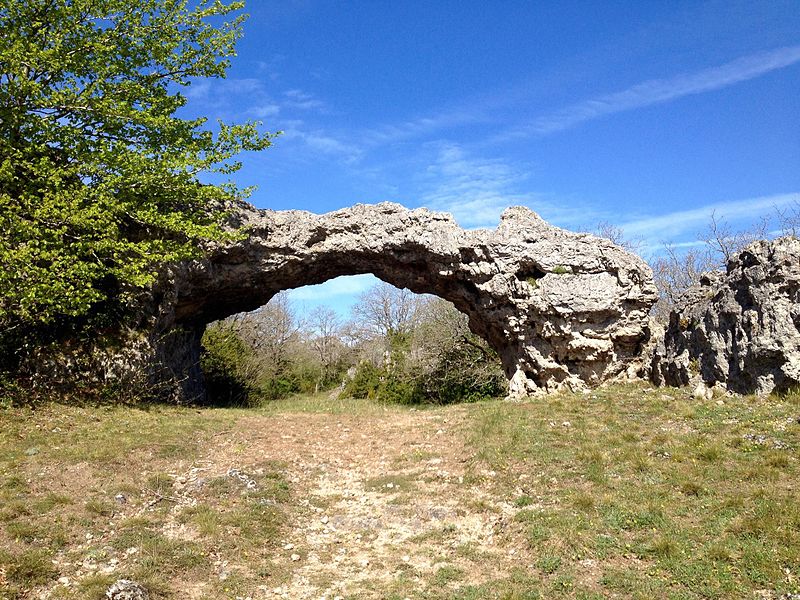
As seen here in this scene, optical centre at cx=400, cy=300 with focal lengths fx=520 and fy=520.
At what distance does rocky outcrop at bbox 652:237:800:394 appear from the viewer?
42.2 ft

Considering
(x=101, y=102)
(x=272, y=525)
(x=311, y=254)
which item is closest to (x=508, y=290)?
(x=311, y=254)

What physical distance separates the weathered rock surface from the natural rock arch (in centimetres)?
4

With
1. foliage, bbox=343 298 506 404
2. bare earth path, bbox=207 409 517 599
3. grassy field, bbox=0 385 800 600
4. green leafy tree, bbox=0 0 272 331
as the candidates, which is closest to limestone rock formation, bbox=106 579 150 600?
grassy field, bbox=0 385 800 600

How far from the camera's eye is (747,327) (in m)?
13.7

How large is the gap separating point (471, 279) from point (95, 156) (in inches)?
514

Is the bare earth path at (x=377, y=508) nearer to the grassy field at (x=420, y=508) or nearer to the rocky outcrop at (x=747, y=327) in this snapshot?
the grassy field at (x=420, y=508)

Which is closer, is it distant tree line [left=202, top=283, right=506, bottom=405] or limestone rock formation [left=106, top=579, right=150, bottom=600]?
limestone rock formation [left=106, top=579, right=150, bottom=600]

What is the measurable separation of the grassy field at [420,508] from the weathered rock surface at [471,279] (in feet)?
15.2

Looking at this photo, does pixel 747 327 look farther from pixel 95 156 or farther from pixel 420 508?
pixel 95 156

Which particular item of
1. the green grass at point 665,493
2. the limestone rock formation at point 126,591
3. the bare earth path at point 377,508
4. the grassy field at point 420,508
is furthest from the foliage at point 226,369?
the limestone rock formation at point 126,591

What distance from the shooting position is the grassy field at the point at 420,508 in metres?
6.69

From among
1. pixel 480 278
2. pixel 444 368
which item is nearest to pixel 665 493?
pixel 480 278

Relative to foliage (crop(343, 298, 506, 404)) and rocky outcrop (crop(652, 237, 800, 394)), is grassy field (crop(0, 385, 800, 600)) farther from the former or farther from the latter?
foliage (crop(343, 298, 506, 404))

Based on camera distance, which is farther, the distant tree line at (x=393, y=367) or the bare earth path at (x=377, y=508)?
the distant tree line at (x=393, y=367)
